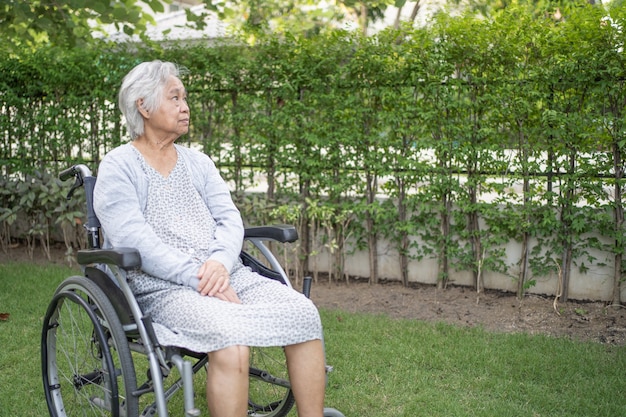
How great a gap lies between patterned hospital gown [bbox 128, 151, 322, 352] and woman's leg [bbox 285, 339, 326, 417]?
0.05 m

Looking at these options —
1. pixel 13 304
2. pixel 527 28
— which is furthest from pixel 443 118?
pixel 13 304

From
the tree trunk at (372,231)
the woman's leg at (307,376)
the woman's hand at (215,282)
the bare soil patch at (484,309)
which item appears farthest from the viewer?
the tree trunk at (372,231)

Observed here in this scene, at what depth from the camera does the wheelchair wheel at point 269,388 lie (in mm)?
2625

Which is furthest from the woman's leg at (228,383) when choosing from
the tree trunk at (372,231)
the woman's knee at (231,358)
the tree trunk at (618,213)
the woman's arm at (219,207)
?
the tree trunk at (618,213)

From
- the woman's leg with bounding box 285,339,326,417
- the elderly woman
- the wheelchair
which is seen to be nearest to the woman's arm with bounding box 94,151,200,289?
the elderly woman

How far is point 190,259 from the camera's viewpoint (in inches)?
101

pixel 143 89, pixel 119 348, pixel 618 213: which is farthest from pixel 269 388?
pixel 618 213

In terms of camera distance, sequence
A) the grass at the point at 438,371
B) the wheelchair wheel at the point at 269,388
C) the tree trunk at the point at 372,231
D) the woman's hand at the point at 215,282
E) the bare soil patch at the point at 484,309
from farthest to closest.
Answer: the tree trunk at the point at 372,231, the bare soil patch at the point at 484,309, the grass at the point at 438,371, the wheelchair wheel at the point at 269,388, the woman's hand at the point at 215,282

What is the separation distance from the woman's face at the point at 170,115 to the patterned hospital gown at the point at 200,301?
0.44 ft

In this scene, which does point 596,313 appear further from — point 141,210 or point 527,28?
point 141,210

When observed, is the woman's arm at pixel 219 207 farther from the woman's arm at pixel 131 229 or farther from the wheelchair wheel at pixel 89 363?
the wheelchair wheel at pixel 89 363

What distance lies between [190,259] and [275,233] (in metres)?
0.38

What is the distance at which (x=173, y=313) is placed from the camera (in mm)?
2416

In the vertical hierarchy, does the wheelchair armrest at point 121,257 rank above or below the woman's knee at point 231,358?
above
